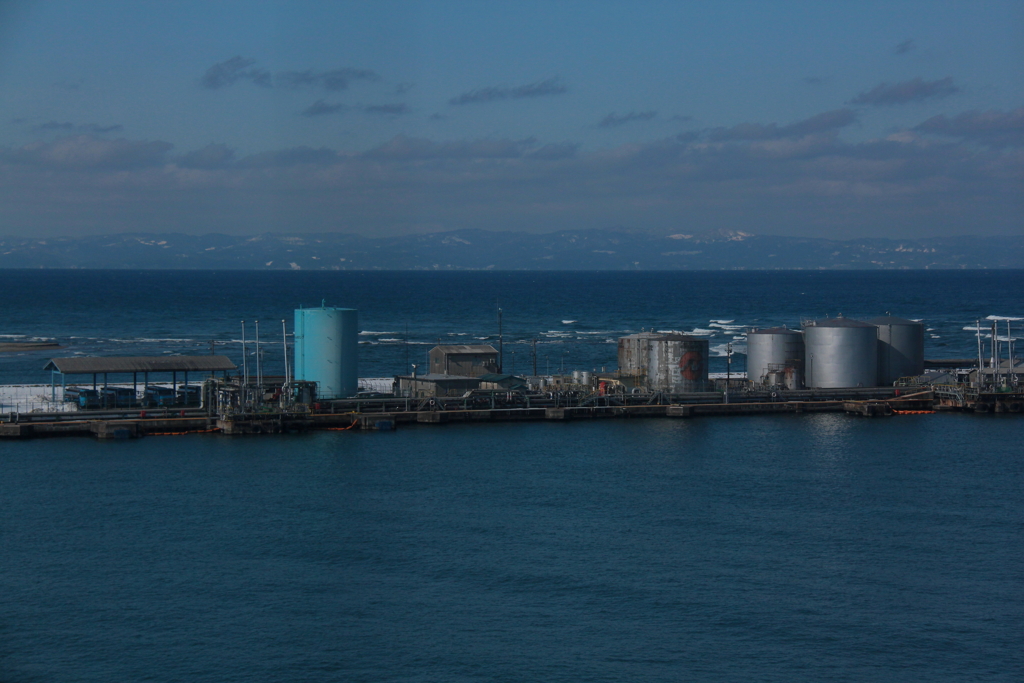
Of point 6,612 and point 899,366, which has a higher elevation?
point 899,366

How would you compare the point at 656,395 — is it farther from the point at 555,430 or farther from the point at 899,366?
the point at 899,366

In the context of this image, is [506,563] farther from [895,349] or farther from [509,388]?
[895,349]

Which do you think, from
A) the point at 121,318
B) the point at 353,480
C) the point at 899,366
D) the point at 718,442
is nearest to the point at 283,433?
the point at 353,480

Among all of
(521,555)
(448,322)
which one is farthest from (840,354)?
(448,322)

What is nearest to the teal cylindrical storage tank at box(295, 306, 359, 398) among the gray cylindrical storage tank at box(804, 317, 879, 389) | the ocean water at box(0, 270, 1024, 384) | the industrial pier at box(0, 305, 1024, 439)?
the industrial pier at box(0, 305, 1024, 439)

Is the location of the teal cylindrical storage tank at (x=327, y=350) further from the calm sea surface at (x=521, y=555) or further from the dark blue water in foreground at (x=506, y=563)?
the dark blue water in foreground at (x=506, y=563)

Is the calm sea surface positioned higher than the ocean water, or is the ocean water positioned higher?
the ocean water

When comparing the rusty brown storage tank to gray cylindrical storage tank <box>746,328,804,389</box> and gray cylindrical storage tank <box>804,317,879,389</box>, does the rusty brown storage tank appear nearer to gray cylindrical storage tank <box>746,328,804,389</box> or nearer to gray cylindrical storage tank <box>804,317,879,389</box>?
gray cylindrical storage tank <box>746,328,804,389</box>
